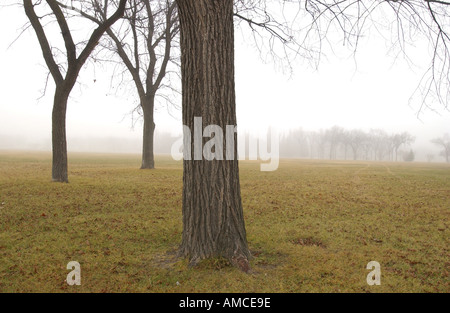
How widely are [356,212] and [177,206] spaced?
4.72 metres

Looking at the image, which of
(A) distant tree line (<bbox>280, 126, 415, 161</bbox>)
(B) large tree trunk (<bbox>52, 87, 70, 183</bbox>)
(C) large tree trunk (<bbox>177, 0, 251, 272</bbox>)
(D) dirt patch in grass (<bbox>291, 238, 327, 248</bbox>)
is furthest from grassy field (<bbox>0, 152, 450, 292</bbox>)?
(A) distant tree line (<bbox>280, 126, 415, 161</bbox>)

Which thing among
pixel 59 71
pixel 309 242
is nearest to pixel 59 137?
pixel 59 71

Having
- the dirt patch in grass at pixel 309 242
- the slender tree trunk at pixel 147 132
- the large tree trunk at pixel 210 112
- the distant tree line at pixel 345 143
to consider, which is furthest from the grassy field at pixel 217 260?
the distant tree line at pixel 345 143

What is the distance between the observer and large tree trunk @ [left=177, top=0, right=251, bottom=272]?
4.20m

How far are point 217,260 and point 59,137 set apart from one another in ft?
30.2

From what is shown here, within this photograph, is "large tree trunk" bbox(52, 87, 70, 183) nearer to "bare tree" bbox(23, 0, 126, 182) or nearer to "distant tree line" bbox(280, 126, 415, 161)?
"bare tree" bbox(23, 0, 126, 182)

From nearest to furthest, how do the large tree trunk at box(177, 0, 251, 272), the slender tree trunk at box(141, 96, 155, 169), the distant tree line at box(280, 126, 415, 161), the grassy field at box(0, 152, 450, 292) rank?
the grassy field at box(0, 152, 450, 292)
the large tree trunk at box(177, 0, 251, 272)
the slender tree trunk at box(141, 96, 155, 169)
the distant tree line at box(280, 126, 415, 161)

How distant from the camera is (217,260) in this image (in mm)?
4145

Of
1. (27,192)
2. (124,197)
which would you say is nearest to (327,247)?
(124,197)

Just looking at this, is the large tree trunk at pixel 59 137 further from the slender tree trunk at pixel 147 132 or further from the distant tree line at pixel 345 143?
the distant tree line at pixel 345 143

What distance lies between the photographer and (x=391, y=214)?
25.9 ft

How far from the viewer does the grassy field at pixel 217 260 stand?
3.81 meters

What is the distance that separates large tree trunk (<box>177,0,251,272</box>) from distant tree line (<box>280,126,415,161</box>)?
3884 inches
